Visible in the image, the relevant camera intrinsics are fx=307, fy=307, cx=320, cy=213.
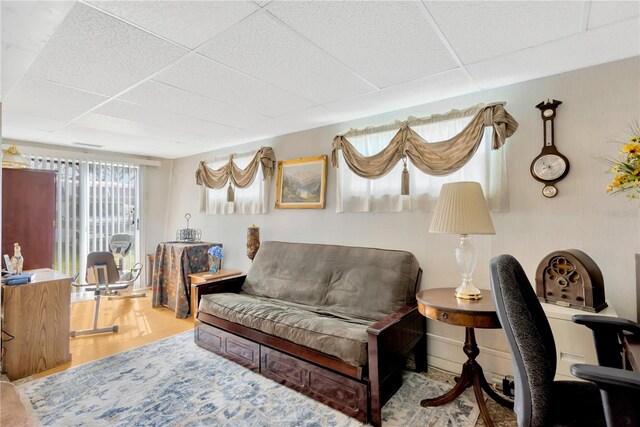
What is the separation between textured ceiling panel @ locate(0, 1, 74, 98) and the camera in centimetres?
137

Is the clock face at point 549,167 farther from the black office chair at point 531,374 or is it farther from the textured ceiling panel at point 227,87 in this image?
the textured ceiling panel at point 227,87

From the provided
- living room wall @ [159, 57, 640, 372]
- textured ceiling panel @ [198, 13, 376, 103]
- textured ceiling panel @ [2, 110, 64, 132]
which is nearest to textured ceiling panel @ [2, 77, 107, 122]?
textured ceiling panel @ [2, 110, 64, 132]

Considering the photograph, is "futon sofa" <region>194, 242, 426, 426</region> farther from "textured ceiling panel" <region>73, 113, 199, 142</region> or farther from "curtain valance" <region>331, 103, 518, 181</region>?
"textured ceiling panel" <region>73, 113, 199, 142</region>

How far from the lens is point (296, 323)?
2.34 m

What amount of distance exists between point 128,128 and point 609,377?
4337mm

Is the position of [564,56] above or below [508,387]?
above

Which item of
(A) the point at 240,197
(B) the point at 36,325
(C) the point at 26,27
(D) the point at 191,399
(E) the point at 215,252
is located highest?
(C) the point at 26,27

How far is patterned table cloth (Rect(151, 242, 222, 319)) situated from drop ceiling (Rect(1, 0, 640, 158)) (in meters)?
1.88

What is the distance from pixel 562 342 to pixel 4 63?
146 inches

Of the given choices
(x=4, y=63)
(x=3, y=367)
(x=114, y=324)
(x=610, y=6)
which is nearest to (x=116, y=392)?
(x=3, y=367)

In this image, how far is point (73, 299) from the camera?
4.56m

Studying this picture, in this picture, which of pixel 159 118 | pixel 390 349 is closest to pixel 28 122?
pixel 159 118

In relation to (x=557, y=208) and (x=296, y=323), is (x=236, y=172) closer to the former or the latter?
(x=296, y=323)

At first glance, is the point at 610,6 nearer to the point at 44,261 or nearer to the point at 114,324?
the point at 114,324
